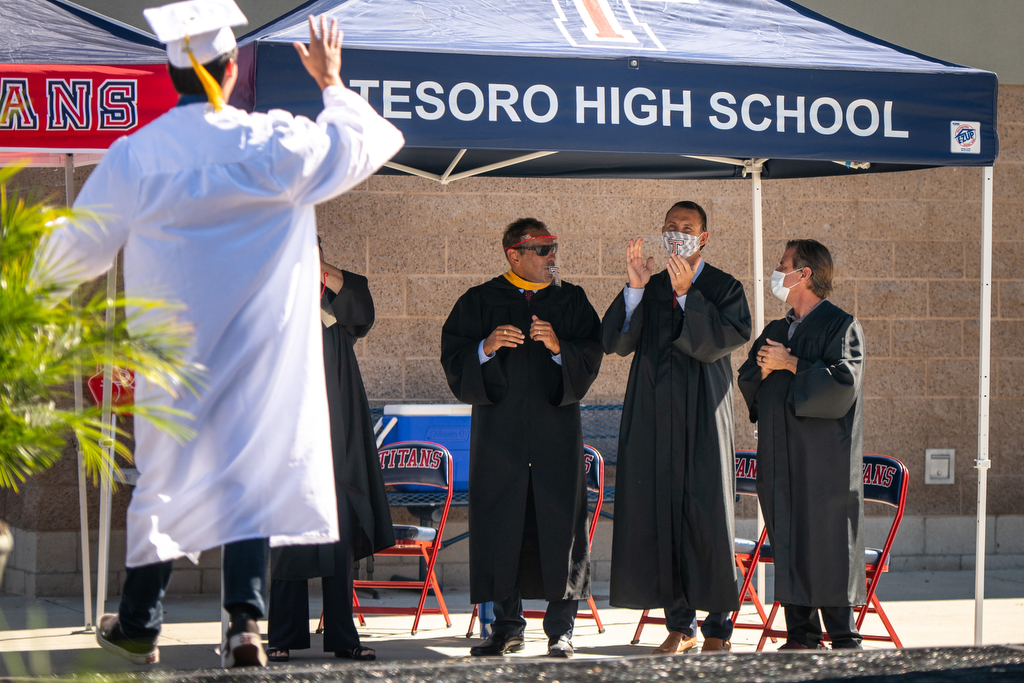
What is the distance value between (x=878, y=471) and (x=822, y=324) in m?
0.87

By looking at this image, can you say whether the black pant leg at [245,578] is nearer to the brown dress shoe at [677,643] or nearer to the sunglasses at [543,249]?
the brown dress shoe at [677,643]

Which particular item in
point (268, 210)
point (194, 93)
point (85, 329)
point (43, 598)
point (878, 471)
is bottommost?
point (43, 598)

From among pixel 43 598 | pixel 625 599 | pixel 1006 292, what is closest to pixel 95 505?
pixel 43 598

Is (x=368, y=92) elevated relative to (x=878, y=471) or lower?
elevated

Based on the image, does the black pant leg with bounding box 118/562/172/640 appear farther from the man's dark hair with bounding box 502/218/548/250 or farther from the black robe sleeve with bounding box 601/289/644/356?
the man's dark hair with bounding box 502/218/548/250

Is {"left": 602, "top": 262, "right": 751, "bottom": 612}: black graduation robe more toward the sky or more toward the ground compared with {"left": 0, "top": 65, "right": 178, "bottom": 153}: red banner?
more toward the ground

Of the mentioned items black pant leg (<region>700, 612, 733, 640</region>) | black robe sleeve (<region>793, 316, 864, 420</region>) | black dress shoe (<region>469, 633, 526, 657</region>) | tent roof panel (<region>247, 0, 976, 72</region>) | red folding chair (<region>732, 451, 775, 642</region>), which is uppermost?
tent roof panel (<region>247, 0, 976, 72</region>)

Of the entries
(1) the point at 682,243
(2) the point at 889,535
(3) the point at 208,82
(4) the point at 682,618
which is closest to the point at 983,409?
(2) the point at 889,535

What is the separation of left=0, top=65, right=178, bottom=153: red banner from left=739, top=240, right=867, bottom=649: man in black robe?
9.29 ft

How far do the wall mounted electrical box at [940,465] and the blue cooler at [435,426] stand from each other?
319 centimetres

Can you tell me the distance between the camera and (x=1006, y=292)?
7480 millimetres

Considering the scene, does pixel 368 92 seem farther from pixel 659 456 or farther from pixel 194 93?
pixel 659 456

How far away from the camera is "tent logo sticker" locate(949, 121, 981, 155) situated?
4246mm

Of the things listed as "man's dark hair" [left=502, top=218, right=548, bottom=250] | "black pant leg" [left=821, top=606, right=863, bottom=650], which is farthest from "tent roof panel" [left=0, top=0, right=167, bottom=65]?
"black pant leg" [left=821, top=606, right=863, bottom=650]
